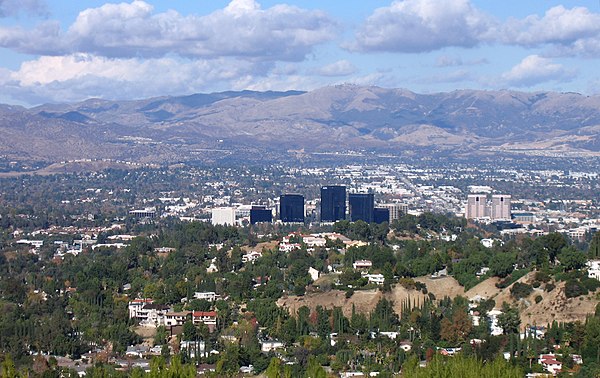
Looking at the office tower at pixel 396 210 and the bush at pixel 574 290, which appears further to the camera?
the office tower at pixel 396 210

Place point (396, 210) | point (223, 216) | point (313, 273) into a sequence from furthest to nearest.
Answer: point (223, 216), point (396, 210), point (313, 273)

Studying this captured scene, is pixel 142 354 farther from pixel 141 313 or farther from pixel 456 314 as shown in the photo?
pixel 456 314

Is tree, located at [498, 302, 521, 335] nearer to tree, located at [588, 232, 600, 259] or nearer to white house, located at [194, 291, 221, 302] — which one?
tree, located at [588, 232, 600, 259]

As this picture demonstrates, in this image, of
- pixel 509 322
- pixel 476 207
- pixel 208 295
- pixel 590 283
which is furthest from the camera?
pixel 476 207

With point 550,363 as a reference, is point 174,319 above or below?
below

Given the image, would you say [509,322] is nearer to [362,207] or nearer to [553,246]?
[553,246]

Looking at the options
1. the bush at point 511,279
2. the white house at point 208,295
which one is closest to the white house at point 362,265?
the white house at point 208,295

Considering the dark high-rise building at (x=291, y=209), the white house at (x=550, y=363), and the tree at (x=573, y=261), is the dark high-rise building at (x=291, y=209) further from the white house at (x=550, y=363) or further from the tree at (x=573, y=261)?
the white house at (x=550, y=363)

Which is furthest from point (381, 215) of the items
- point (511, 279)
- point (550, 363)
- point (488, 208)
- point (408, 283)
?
point (550, 363)
